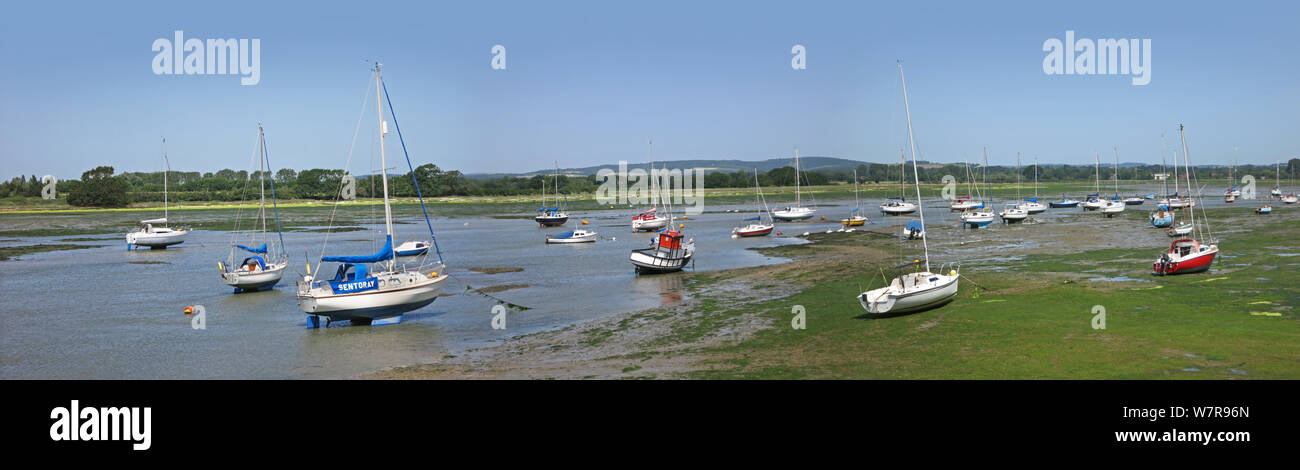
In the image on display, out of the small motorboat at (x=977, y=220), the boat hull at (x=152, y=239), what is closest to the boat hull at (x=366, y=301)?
the boat hull at (x=152, y=239)

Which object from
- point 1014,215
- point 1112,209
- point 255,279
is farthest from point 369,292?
point 1112,209

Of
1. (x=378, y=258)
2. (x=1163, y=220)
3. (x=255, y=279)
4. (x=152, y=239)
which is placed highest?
(x=1163, y=220)

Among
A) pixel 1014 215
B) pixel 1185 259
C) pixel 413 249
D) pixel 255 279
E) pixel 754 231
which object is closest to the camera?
pixel 1185 259

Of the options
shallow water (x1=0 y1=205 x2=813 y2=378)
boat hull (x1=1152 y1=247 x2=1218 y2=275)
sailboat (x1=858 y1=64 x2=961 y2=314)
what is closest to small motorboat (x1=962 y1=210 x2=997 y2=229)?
shallow water (x1=0 y1=205 x2=813 y2=378)

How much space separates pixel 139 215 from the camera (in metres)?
145

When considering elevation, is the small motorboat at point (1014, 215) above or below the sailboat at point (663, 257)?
above

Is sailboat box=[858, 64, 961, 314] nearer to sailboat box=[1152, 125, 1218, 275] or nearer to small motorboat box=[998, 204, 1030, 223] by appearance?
sailboat box=[1152, 125, 1218, 275]

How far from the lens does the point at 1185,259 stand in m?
38.9

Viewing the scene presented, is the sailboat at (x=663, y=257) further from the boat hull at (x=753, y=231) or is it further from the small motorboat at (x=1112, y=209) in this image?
the small motorboat at (x=1112, y=209)

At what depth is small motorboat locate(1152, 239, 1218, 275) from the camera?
128 ft

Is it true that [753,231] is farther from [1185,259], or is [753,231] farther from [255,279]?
[1185,259]

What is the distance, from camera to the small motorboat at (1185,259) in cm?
3906

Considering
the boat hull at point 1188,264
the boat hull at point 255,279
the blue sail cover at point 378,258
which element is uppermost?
the blue sail cover at point 378,258
